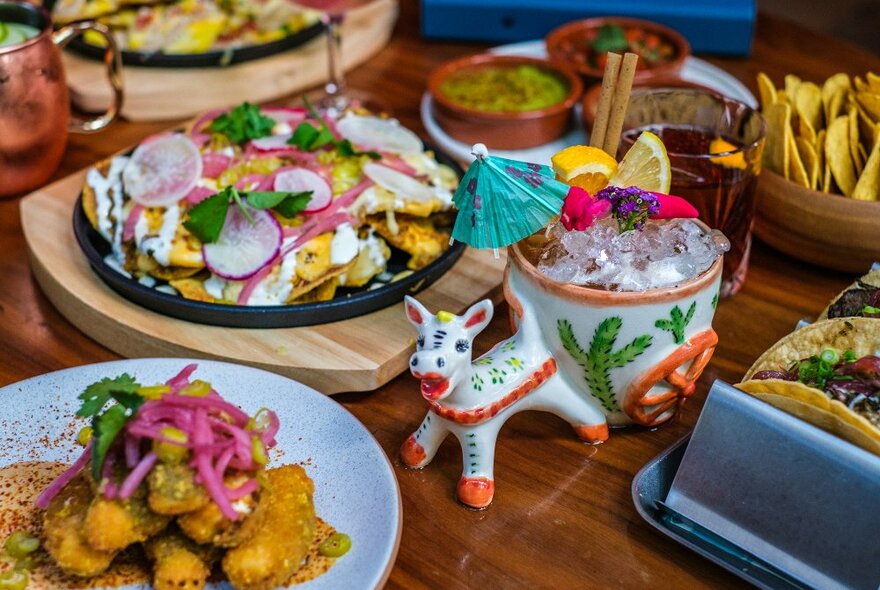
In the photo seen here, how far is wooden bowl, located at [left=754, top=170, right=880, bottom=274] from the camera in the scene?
202 centimetres

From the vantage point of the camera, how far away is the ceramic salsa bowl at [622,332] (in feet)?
4.94

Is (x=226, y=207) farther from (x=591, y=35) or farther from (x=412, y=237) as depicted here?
(x=591, y=35)

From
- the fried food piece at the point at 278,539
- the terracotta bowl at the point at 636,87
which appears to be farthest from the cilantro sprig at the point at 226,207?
the terracotta bowl at the point at 636,87

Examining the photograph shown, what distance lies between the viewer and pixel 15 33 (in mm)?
2447

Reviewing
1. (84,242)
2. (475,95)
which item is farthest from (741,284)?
(84,242)

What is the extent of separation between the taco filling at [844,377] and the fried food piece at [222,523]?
2.77ft

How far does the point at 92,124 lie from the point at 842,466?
2167mm

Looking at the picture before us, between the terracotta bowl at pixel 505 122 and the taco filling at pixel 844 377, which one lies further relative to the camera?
the terracotta bowl at pixel 505 122

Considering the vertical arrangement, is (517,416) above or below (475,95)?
below

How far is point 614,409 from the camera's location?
167cm

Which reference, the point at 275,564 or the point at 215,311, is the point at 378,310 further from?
the point at 275,564

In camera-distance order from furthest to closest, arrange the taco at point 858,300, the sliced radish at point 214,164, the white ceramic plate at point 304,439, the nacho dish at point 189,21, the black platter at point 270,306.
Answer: the nacho dish at point 189,21
the sliced radish at point 214,164
the black platter at point 270,306
the taco at point 858,300
the white ceramic plate at point 304,439

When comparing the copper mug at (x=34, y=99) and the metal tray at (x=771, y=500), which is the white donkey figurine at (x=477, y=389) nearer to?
the metal tray at (x=771, y=500)

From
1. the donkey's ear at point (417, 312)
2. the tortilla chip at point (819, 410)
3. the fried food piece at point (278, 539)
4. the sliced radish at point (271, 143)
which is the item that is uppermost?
the donkey's ear at point (417, 312)
